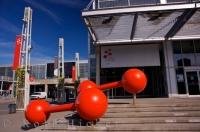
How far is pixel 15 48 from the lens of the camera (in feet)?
68.7

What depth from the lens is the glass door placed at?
59.2 ft

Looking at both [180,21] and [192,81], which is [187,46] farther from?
[180,21]

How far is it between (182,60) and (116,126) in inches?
480

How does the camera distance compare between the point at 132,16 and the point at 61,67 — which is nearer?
the point at 132,16

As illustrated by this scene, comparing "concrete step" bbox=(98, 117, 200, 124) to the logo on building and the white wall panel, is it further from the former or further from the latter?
the logo on building

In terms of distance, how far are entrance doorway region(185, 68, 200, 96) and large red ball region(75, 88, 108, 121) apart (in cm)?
1241

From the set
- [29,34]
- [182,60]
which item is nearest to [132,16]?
[182,60]

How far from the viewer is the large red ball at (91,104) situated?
732 cm

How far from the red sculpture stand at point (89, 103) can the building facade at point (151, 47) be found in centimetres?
588

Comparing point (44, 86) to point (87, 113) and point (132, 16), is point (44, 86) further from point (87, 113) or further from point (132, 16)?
point (87, 113)

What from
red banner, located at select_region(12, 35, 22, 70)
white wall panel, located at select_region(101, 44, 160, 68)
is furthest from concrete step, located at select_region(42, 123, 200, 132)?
red banner, located at select_region(12, 35, 22, 70)

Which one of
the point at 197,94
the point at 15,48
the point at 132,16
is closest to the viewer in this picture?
the point at 132,16

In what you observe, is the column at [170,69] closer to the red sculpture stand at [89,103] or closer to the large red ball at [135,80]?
the red sculpture stand at [89,103]

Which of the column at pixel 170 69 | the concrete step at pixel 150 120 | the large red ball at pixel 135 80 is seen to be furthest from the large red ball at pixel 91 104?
the column at pixel 170 69
